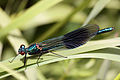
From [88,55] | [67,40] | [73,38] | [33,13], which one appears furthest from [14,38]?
[88,55]

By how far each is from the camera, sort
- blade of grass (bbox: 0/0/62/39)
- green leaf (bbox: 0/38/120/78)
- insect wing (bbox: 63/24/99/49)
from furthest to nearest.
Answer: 1. insect wing (bbox: 63/24/99/49)
2. blade of grass (bbox: 0/0/62/39)
3. green leaf (bbox: 0/38/120/78)

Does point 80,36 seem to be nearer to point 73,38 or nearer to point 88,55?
point 73,38

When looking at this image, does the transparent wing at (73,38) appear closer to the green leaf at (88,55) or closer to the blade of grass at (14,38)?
the green leaf at (88,55)

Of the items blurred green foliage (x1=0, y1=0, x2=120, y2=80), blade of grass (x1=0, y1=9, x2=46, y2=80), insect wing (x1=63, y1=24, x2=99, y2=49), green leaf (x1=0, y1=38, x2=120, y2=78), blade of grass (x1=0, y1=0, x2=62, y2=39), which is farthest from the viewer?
blurred green foliage (x1=0, y1=0, x2=120, y2=80)

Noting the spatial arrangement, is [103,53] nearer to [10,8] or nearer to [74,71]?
[74,71]

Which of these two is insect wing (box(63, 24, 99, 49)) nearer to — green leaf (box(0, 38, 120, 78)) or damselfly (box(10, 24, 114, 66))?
damselfly (box(10, 24, 114, 66))

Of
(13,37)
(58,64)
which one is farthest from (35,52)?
(58,64)

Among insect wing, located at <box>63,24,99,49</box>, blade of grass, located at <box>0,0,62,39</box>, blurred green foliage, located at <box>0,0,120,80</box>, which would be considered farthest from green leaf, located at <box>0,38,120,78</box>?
blade of grass, located at <box>0,0,62,39</box>

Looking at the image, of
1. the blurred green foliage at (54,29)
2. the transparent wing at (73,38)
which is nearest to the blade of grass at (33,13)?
the blurred green foliage at (54,29)

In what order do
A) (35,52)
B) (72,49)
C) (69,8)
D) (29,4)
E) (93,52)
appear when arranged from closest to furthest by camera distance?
(93,52) → (72,49) → (35,52) → (29,4) → (69,8)

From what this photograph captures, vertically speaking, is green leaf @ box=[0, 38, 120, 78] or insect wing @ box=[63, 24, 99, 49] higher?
insect wing @ box=[63, 24, 99, 49]

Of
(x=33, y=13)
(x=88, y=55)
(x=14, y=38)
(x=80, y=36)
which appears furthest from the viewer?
(x=14, y=38)
